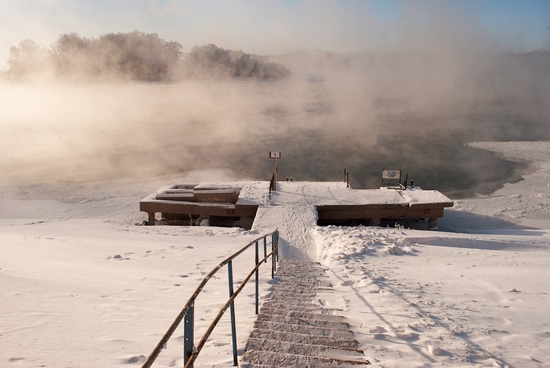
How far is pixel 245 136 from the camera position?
2941cm

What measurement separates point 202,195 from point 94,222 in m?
3.13

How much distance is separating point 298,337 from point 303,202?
914 cm

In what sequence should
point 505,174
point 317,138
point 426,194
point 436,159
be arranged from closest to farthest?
1. point 426,194
2. point 505,174
3. point 436,159
4. point 317,138

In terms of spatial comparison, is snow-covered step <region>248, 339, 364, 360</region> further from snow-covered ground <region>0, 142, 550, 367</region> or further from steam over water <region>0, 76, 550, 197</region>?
steam over water <region>0, 76, 550, 197</region>

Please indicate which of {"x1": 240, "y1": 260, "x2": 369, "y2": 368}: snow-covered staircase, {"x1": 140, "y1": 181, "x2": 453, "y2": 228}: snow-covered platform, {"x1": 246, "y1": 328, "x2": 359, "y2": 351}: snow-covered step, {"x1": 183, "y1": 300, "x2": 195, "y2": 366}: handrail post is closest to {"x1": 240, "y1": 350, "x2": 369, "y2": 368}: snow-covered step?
{"x1": 240, "y1": 260, "x2": 369, "y2": 368}: snow-covered staircase

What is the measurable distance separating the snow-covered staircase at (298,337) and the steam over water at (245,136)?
1366cm

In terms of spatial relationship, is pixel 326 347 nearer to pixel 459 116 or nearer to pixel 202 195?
pixel 202 195

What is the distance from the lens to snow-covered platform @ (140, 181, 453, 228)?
1234 centimetres

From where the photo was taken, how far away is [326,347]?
3.16 meters

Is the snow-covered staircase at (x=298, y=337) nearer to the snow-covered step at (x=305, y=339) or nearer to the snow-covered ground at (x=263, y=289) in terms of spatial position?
the snow-covered step at (x=305, y=339)

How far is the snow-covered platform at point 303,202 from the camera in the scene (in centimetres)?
1234

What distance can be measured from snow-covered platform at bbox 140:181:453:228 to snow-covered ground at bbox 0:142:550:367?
0.67 meters

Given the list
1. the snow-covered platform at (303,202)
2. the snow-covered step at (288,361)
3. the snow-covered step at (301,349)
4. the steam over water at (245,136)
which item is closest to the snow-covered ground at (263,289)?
the snow-covered step at (301,349)

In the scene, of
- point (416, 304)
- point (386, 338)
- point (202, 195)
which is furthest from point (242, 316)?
point (202, 195)
